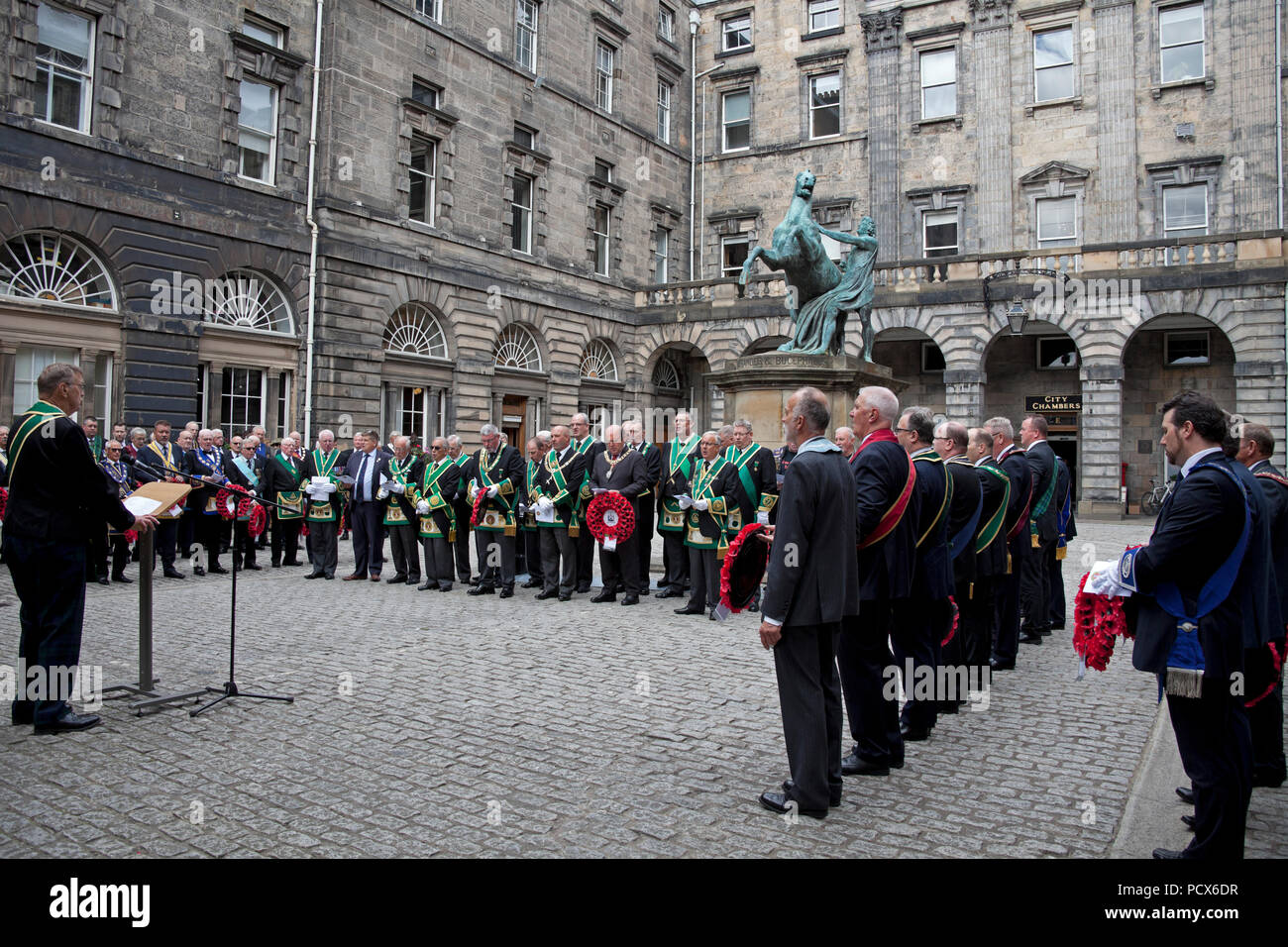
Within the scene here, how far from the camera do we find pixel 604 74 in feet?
105

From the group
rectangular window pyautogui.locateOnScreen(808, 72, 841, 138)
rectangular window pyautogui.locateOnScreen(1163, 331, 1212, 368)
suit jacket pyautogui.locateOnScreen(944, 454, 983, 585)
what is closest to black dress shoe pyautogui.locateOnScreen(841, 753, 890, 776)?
suit jacket pyautogui.locateOnScreen(944, 454, 983, 585)

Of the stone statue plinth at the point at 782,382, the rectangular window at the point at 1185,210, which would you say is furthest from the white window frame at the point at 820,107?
the stone statue plinth at the point at 782,382

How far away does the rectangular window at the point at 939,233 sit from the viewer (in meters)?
32.3

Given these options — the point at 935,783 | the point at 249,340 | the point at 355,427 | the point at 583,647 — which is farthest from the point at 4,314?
the point at 935,783

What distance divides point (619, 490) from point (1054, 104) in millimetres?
26793

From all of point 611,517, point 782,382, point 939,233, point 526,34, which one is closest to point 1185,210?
point 939,233

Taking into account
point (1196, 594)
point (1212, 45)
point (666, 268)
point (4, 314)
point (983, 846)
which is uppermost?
point (1212, 45)

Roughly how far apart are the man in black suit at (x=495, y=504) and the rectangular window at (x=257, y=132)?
41.8 feet

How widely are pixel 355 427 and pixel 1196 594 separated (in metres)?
21.2

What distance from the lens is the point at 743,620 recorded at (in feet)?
34.2

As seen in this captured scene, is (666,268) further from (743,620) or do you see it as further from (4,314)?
(743,620)

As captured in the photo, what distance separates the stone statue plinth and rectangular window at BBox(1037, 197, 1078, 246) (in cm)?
2074

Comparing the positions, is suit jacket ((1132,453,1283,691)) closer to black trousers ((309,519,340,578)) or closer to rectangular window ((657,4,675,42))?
black trousers ((309,519,340,578))

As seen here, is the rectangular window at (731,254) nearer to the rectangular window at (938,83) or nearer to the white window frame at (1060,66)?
the rectangular window at (938,83)
